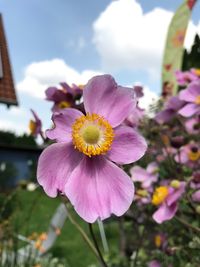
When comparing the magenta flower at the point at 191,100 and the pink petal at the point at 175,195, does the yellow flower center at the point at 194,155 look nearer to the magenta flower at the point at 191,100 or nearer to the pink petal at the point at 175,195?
the magenta flower at the point at 191,100

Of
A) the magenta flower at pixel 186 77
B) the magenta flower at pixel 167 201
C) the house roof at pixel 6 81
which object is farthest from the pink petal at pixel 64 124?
the house roof at pixel 6 81

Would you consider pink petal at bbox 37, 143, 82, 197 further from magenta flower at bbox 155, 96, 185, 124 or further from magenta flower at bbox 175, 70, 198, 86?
magenta flower at bbox 175, 70, 198, 86

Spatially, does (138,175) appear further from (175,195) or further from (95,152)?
(95,152)

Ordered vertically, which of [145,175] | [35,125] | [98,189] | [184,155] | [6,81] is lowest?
[6,81]

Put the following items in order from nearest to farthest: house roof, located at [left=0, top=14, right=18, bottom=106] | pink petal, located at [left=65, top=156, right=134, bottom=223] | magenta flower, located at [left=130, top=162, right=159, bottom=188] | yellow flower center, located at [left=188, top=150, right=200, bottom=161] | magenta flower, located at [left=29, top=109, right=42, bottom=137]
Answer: pink petal, located at [left=65, top=156, right=134, bottom=223]
magenta flower, located at [left=29, top=109, right=42, bottom=137]
yellow flower center, located at [left=188, top=150, right=200, bottom=161]
magenta flower, located at [left=130, top=162, right=159, bottom=188]
house roof, located at [left=0, top=14, right=18, bottom=106]

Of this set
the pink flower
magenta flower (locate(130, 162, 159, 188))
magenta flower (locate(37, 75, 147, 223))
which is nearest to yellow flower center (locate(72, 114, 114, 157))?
magenta flower (locate(37, 75, 147, 223))

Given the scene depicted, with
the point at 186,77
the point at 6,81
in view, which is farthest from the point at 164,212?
the point at 6,81
